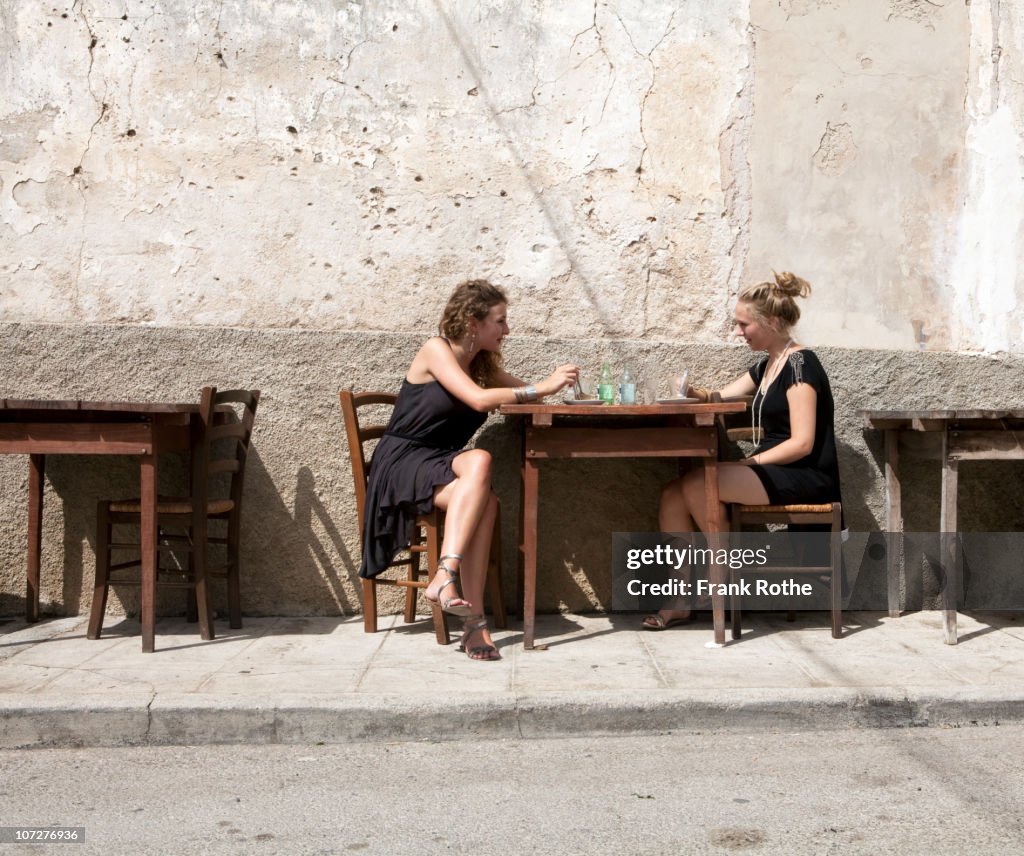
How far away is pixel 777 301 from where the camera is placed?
15.8 feet

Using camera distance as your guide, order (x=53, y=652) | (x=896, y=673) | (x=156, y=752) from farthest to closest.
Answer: (x=53, y=652), (x=896, y=673), (x=156, y=752)

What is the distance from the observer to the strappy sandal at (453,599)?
4109mm

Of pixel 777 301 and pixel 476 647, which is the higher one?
pixel 777 301

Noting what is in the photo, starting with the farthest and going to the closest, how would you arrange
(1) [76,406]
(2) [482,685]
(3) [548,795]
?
(1) [76,406] < (2) [482,685] < (3) [548,795]

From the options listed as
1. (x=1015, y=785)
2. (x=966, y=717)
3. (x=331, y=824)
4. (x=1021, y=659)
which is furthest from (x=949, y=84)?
(x=331, y=824)

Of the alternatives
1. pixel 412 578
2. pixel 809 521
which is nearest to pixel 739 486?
pixel 809 521

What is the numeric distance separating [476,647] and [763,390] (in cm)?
183

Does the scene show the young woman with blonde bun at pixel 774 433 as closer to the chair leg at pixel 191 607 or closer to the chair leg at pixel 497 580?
the chair leg at pixel 497 580

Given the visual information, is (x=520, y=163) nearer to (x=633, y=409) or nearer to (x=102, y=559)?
(x=633, y=409)

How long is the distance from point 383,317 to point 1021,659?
3264 millimetres

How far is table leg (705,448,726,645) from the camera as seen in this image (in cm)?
447

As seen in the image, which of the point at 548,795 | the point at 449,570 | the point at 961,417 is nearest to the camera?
the point at 548,795

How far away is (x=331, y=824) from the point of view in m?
2.75

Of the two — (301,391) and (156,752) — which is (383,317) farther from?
(156,752)
